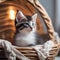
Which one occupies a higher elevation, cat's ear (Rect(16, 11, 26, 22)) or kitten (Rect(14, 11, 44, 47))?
cat's ear (Rect(16, 11, 26, 22))

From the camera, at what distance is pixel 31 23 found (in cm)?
71

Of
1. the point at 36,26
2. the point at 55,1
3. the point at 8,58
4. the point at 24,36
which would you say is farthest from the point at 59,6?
the point at 8,58

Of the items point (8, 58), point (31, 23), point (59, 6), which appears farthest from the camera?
point (59, 6)

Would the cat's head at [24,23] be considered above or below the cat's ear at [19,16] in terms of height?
below

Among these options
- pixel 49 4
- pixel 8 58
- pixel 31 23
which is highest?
pixel 49 4

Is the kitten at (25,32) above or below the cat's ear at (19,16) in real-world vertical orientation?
below

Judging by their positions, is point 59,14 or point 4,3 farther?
point 59,14

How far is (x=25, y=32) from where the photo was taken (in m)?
0.70

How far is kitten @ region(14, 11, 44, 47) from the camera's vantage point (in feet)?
2.23

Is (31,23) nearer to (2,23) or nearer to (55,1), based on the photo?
(2,23)

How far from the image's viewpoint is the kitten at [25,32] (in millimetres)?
681

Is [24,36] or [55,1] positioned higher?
[55,1]

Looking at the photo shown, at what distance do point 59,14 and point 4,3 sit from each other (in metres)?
0.42

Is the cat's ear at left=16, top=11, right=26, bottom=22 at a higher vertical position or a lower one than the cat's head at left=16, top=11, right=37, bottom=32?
higher
